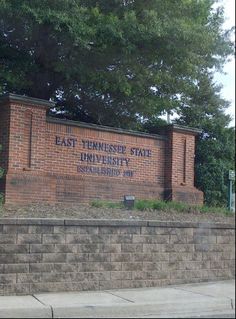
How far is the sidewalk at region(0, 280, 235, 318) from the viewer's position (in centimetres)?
812

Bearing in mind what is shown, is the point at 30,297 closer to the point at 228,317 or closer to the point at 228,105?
the point at 228,317

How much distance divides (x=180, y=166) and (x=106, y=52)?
3963mm

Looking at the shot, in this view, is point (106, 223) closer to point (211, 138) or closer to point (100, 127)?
point (100, 127)

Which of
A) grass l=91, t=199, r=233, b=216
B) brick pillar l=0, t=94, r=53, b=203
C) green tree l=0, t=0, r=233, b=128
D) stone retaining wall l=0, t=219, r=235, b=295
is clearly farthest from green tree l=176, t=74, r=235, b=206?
brick pillar l=0, t=94, r=53, b=203

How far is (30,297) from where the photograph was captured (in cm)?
913

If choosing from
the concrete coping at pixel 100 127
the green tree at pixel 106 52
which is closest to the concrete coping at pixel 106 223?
the concrete coping at pixel 100 127

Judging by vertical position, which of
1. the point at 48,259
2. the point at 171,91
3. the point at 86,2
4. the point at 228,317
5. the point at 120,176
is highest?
the point at 86,2

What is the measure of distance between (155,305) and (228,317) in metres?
1.19

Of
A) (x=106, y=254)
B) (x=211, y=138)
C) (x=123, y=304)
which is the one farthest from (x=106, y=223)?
(x=211, y=138)

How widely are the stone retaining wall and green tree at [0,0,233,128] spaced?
174 inches

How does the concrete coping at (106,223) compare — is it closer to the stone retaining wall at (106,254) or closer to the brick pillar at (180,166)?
the stone retaining wall at (106,254)

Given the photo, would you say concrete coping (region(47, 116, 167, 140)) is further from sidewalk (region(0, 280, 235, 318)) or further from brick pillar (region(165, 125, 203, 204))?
sidewalk (region(0, 280, 235, 318))

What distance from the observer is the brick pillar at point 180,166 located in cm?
1481

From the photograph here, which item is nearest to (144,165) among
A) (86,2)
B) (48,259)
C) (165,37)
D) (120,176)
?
(120,176)
